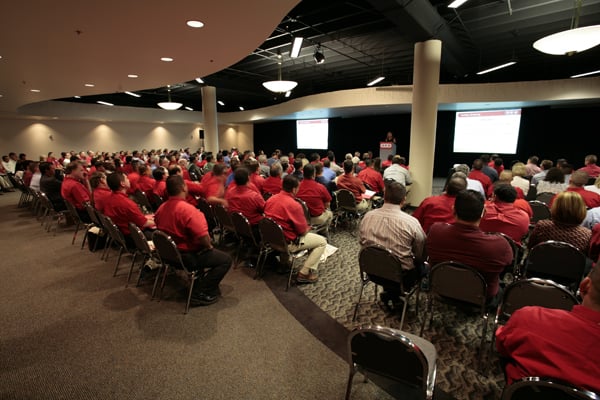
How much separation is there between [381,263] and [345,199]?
3.08 meters

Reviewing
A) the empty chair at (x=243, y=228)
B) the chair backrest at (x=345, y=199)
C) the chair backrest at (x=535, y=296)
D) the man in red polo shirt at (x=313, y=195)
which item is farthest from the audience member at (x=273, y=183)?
the chair backrest at (x=535, y=296)

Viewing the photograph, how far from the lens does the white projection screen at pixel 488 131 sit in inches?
437

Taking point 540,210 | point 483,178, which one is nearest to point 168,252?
point 540,210

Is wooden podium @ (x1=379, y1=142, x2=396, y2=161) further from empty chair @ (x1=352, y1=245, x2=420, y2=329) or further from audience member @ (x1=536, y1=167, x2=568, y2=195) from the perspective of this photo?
empty chair @ (x1=352, y1=245, x2=420, y2=329)

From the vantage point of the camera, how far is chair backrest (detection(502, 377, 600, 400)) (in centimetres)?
110

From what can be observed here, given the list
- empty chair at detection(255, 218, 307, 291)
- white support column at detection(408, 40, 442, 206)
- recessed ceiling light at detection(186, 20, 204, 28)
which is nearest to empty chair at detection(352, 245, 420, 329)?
empty chair at detection(255, 218, 307, 291)

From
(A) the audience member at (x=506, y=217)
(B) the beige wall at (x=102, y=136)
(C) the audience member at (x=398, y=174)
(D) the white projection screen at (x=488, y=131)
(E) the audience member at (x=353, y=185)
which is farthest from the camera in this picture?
(B) the beige wall at (x=102, y=136)

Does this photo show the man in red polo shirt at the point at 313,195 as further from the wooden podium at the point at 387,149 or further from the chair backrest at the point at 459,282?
the wooden podium at the point at 387,149

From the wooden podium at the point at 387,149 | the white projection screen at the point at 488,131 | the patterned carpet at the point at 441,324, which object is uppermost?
the white projection screen at the point at 488,131

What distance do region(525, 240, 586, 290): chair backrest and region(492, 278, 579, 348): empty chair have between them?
0.73 m

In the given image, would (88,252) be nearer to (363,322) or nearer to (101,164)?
(101,164)

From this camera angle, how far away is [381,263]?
9.16 feet

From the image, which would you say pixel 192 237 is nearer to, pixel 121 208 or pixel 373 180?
pixel 121 208

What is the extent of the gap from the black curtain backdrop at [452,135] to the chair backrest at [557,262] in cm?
1092
